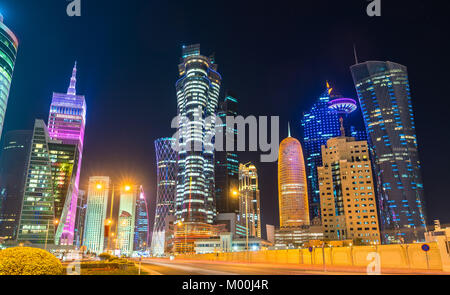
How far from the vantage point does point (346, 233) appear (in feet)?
582

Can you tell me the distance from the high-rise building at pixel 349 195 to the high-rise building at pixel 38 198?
151540 mm

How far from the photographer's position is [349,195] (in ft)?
Answer: 596

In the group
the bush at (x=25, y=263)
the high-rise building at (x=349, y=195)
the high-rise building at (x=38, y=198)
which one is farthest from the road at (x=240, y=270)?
the high-rise building at (x=349, y=195)

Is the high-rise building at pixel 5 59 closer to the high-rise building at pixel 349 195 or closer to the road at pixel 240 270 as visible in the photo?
the road at pixel 240 270

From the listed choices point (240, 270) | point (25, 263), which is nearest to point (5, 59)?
point (240, 270)

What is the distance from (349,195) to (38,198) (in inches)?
6576

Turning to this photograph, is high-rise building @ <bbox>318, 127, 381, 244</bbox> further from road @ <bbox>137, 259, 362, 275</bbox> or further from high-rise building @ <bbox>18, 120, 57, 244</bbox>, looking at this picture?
high-rise building @ <bbox>18, 120, 57, 244</bbox>

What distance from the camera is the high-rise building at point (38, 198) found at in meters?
162

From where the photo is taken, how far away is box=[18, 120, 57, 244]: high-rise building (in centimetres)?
16212

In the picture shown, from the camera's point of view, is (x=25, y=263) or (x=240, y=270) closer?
(x=25, y=263)

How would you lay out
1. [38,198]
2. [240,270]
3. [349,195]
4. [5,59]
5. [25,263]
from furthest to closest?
[349,195], [38,198], [5,59], [240,270], [25,263]

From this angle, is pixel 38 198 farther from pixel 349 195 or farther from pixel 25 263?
pixel 25 263
